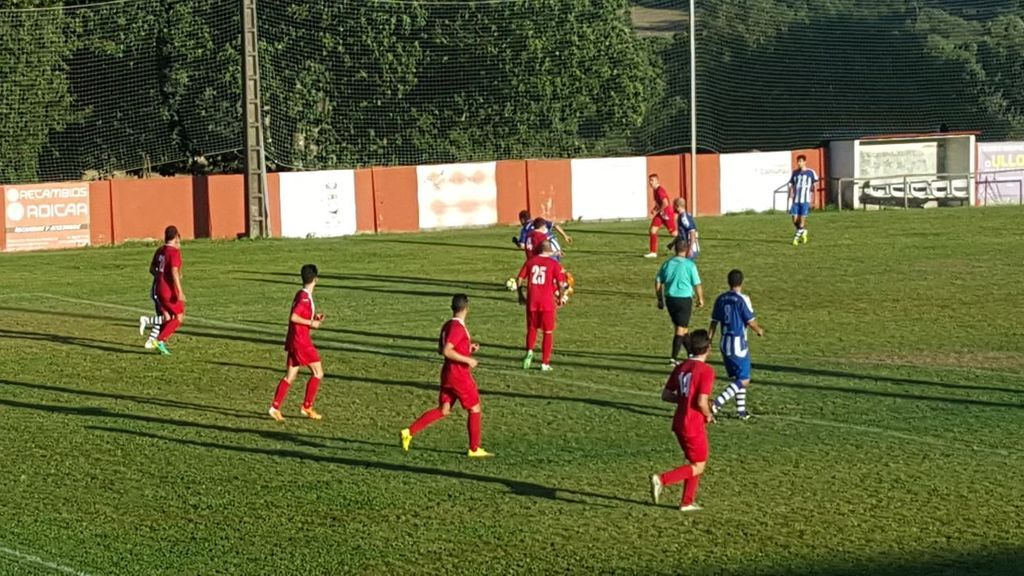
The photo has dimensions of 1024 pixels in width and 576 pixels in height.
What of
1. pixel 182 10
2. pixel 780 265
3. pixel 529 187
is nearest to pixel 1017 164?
pixel 529 187

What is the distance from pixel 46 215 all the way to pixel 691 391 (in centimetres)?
3165

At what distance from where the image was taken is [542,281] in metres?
21.2

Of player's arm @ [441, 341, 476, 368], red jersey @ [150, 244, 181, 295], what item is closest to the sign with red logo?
red jersey @ [150, 244, 181, 295]

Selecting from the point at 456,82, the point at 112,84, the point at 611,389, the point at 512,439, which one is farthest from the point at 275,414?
the point at 456,82

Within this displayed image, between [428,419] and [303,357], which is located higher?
[303,357]

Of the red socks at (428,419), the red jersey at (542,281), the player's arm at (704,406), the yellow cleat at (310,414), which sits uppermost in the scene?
the red jersey at (542,281)

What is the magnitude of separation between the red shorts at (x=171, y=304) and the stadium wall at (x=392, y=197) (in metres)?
18.7

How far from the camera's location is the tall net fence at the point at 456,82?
2013 inches

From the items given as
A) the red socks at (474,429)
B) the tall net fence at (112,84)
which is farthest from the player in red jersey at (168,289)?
the tall net fence at (112,84)

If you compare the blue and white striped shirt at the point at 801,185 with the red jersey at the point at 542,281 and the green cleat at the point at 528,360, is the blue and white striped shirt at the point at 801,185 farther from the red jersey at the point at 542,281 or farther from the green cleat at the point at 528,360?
the red jersey at the point at 542,281

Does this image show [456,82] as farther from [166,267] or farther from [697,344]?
[697,344]

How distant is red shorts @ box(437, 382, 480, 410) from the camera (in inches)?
619

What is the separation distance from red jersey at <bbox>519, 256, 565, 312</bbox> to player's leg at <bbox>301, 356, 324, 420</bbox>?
4.00m

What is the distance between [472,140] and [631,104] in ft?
21.9
